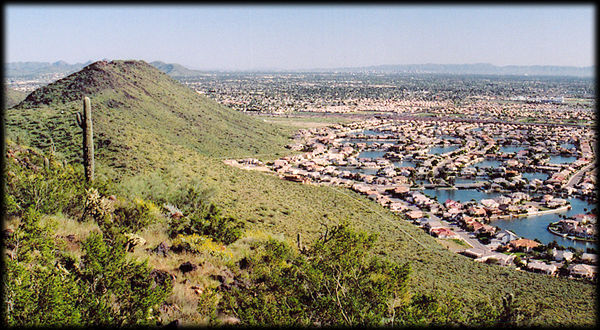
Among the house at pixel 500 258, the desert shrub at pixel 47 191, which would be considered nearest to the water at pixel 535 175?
the house at pixel 500 258

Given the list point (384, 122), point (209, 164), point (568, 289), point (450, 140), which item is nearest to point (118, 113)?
point (209, 164)

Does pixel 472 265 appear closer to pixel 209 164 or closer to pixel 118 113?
pixel 209 164

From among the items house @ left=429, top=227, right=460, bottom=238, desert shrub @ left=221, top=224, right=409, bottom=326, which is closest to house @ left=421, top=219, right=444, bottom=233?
house @ left=429, top=227, right=460, bottom=238

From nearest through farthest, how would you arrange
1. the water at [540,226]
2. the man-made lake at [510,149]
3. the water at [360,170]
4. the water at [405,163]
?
the water at [540,226] < the water at [360,170] < the water at [405,163] < the man-made lake at [510,149]

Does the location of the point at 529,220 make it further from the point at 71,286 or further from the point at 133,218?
the point at 71,286

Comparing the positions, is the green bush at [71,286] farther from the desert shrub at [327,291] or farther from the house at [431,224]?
the house at [431,224]

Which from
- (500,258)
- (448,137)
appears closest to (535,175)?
(448,137)
